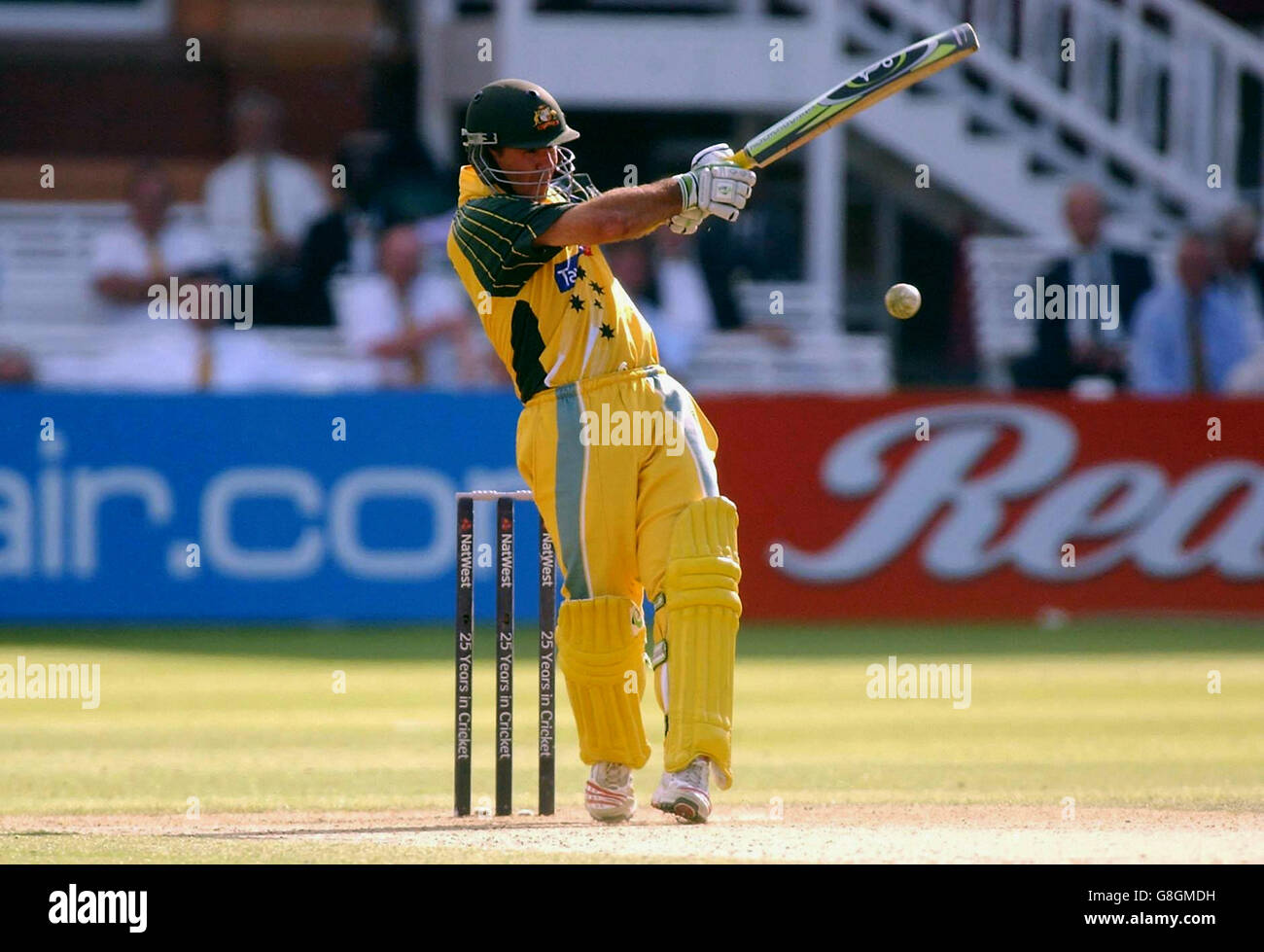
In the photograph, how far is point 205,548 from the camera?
45.5 feet

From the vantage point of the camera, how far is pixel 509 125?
695 cm

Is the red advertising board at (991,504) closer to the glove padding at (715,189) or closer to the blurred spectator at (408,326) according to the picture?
the blurred spectator at (408,326)

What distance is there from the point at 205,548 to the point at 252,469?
595mm

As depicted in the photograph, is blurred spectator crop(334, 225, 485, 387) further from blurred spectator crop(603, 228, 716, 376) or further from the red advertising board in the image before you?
the red advertising board

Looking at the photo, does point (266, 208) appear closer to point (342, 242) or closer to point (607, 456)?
point (342, 242)

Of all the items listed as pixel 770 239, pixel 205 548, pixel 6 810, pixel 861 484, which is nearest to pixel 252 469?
pixel 205 548

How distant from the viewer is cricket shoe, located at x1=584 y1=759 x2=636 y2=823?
718cm

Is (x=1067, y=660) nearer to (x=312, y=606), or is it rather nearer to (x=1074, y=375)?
(x=1074, y=375)

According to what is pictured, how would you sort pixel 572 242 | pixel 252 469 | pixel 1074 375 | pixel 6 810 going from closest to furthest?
pixel 572 242
pixel 6 810
pixel 252 469
pixel 1074 375

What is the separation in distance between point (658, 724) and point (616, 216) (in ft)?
14.3

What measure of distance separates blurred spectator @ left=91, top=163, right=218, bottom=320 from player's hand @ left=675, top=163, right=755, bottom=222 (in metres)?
8.57

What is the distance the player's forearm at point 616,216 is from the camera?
668 centimetres

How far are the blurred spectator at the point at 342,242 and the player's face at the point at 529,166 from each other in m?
8.32
